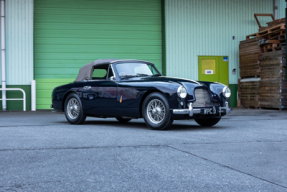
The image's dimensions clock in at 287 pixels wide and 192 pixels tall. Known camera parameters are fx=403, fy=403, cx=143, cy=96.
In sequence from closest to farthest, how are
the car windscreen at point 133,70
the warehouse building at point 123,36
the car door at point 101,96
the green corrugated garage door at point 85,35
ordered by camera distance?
1. the car door at point 101,96
2. the car windscreen at point 133,70
3. the warehouse building at point 123,36
4. the green corrugated garage door at point 85,35

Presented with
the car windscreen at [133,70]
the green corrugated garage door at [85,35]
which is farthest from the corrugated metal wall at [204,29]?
the car windscreen at [133,70]

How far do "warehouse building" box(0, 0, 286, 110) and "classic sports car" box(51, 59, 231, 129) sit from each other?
7.47 meters

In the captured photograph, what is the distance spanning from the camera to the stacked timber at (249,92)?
54.1 ft

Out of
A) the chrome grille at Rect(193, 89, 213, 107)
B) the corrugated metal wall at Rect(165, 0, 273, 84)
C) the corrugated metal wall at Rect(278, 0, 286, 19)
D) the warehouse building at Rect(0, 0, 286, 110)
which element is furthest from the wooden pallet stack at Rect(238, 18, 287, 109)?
the chrome grille at Rect(193, 89, 213, 107)

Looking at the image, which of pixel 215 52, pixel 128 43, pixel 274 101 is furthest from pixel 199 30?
pixel 274 101

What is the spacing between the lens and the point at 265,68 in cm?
1598

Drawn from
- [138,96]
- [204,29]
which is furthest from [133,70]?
[204,29]

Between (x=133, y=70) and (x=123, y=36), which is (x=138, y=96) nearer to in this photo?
(x=133, y=70)

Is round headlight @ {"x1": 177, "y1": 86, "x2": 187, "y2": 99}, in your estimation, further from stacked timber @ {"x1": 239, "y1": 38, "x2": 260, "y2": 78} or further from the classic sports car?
stacked timber @ {"x1": 239, "y1": 38, "x2": 260, "y2": 78}

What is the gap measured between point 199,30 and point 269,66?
3890 mm

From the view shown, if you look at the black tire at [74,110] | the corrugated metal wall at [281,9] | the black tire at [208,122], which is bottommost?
the black tire at [208,122]

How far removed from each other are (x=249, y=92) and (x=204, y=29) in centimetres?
356

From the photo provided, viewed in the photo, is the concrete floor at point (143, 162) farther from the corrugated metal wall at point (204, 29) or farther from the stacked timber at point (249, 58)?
the corrugated metal wall at point (204, 29)

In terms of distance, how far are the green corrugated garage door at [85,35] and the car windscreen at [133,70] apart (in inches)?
341
